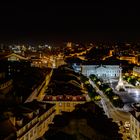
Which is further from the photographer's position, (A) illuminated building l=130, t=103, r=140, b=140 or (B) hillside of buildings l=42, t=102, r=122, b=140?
(A) illuminated building l=130, t=103, r=140, b=140

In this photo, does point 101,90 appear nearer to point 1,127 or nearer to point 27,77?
point 27,77

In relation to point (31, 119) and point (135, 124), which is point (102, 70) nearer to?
point (135, 124)

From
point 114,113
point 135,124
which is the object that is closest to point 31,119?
point 135,124

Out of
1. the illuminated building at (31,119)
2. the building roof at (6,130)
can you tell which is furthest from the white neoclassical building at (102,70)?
the building roof at (6,130)

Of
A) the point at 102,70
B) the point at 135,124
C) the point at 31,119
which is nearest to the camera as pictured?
the point at 31,119

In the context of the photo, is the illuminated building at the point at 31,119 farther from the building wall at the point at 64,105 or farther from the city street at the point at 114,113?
the city street at the point at 114,113

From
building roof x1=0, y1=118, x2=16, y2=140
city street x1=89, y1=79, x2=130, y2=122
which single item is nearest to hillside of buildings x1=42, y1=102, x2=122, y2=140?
building roof x1=0, y1=118, x2=16, y2=140

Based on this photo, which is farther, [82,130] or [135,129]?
[135,129]

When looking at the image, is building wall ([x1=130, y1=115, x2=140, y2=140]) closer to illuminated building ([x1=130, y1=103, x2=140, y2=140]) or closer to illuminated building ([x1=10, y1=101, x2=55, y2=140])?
illuminated building ([x1=130, y1=103, x2=140, y2=140])

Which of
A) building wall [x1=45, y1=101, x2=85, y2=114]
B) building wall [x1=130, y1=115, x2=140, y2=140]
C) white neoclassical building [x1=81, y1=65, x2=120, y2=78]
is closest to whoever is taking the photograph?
building wall [x1=130, y1=115, x2=140, y2=140]
